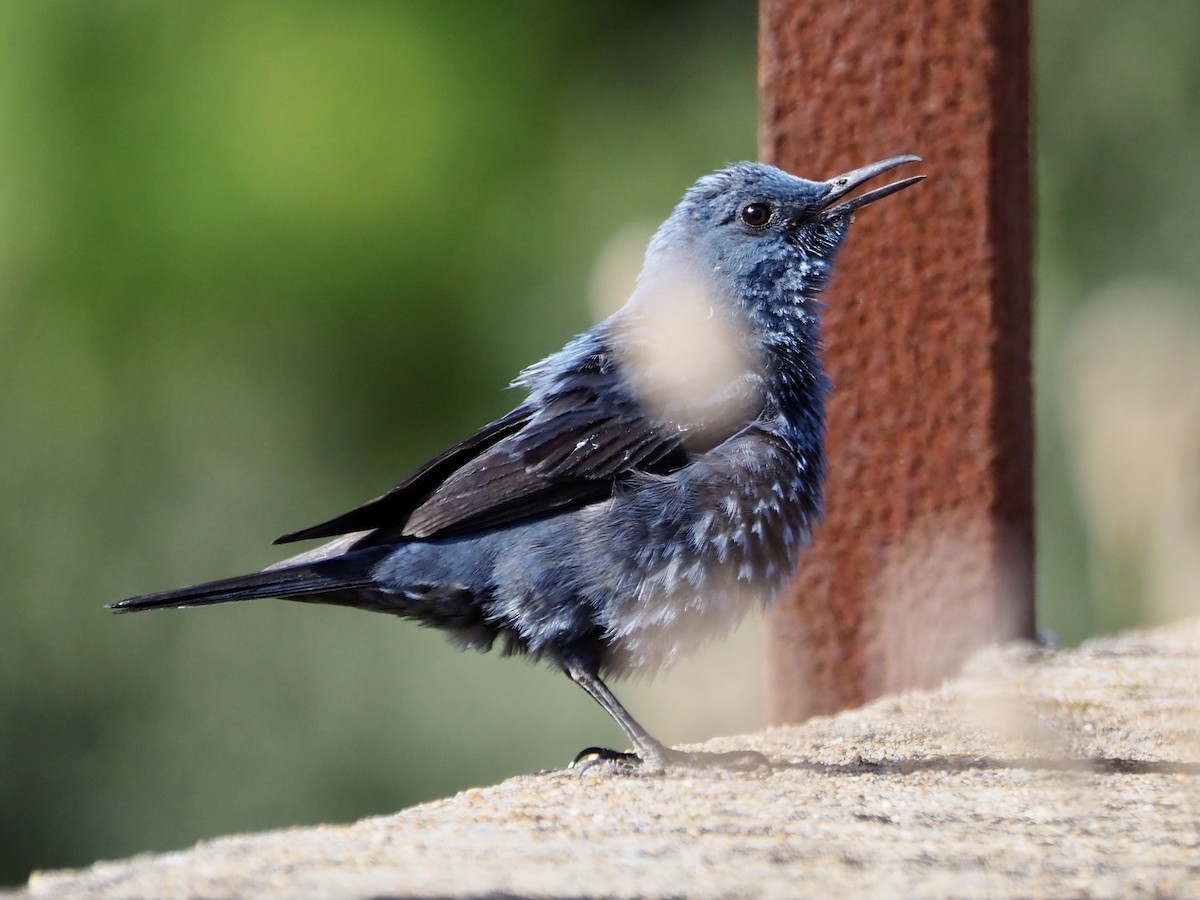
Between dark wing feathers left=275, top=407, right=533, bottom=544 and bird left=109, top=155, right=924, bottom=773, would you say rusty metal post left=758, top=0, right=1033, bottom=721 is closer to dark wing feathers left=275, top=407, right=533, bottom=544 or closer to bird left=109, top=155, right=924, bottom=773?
bird left=109, top=155, right=924, bottom=773

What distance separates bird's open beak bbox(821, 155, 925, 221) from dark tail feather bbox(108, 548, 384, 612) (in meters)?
1.47

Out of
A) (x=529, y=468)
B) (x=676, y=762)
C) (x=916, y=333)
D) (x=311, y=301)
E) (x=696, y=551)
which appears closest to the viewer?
(x=676, y=762)

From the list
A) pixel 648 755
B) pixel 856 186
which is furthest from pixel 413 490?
pixel 856 186

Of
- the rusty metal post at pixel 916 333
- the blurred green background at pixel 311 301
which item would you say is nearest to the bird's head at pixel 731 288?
the rusty metal post at pixel 916 333

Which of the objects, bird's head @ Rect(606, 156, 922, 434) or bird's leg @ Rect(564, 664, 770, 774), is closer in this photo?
bird's leg @ Rect(564, 664, 770, 774)

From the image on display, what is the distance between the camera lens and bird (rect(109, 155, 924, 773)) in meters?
3.62

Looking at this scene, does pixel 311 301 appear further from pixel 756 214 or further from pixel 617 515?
pixel 617 515

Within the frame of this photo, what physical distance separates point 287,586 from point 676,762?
3.16 ft

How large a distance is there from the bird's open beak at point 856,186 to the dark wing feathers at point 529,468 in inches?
29.7

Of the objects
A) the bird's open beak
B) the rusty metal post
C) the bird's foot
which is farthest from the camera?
the rusty metal post

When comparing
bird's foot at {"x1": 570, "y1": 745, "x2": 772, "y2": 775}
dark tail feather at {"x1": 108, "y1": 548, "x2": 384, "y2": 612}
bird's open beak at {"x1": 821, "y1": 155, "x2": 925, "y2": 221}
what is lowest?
bird's foot at {"x1": 570, "y1": 745, "x2": 772, "y2": 775}

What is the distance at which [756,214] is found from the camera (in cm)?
422

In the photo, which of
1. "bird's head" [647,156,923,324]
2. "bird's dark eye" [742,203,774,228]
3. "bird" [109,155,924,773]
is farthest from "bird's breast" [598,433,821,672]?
"bird's dark eye" [742,203,774,228]

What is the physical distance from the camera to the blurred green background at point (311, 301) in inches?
295
